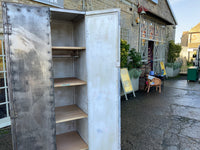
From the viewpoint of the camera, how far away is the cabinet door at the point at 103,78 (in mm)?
1938

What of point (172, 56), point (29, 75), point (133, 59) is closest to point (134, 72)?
point (133, 59)

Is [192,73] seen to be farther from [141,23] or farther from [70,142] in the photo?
[70,142]

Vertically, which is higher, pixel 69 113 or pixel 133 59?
pixel 133 59

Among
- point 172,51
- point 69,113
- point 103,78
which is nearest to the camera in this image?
point 103,78

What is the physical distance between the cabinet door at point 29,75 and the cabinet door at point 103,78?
0.56m

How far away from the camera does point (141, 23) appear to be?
7.44 metres

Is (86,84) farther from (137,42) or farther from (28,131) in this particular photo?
(137,42)

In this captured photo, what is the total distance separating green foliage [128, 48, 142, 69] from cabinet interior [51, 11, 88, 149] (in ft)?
13.3

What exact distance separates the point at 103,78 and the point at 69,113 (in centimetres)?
82

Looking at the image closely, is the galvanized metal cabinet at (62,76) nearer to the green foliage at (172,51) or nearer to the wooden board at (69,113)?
the wooden board at (69,113)

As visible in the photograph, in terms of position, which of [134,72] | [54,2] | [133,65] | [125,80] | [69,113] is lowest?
[69,113]

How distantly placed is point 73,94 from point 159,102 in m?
3.63

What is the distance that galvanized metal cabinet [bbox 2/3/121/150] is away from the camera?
5.36ft

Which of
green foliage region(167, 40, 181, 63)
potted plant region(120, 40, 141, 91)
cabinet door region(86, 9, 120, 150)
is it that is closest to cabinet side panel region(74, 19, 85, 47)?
cabinet door region(86, 9, 120, 150)
